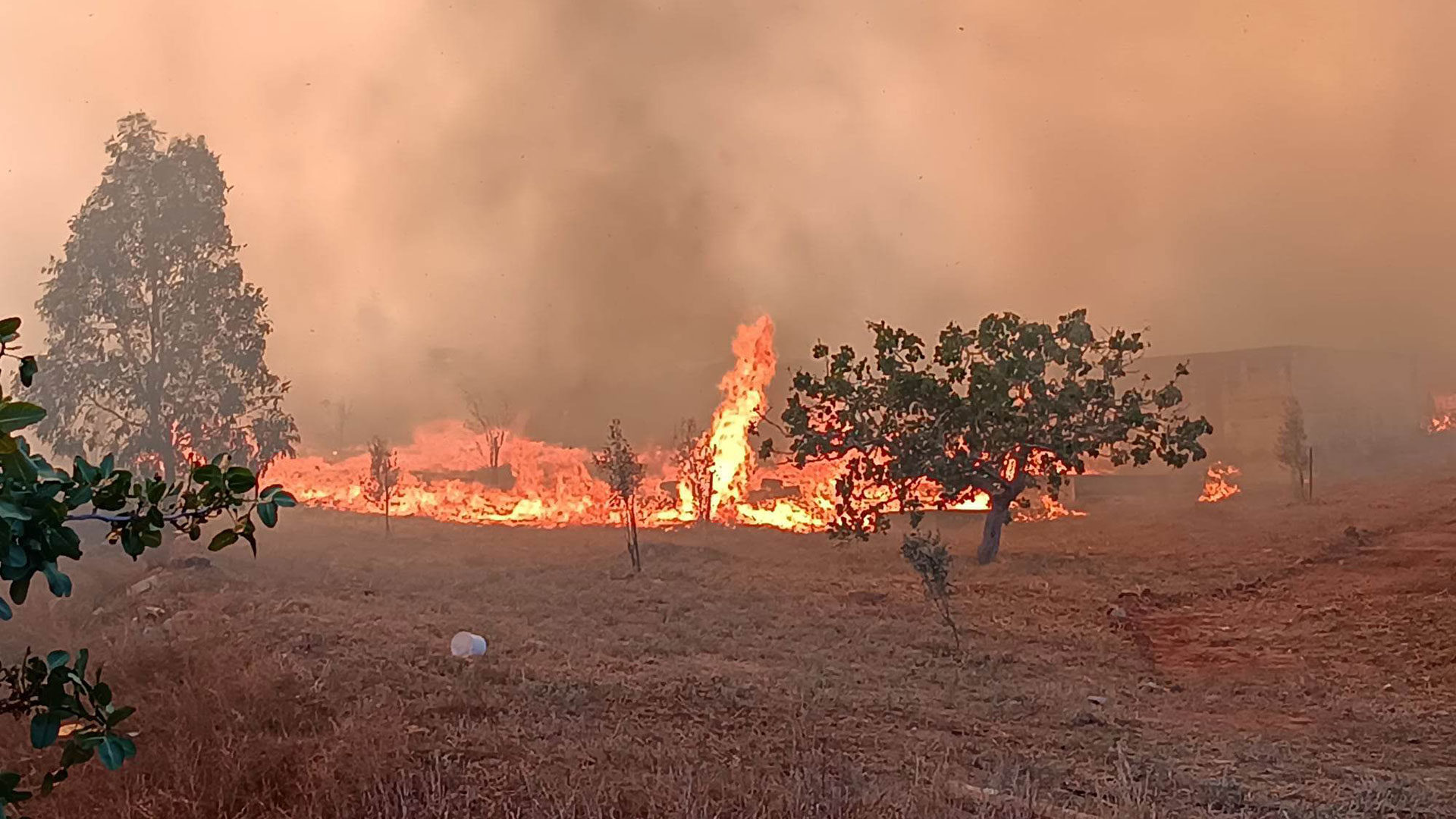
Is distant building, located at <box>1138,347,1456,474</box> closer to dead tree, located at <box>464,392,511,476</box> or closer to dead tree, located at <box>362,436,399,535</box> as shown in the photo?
dead tree, located at <box>464,392,511,476</box>

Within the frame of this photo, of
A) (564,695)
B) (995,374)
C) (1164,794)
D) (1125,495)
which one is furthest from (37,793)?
(1125,495)

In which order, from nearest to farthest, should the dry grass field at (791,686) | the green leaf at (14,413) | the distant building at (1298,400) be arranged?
the green leaf at (14,413) → the dry grass field at (791,686) → the distant building at (1298,400)

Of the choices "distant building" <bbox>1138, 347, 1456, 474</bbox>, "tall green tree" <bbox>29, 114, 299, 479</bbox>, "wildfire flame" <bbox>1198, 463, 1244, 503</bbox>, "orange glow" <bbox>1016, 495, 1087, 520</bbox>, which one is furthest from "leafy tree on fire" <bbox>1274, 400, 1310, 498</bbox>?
"tall green tree" <bbox>29, 114, 299, 479</bbox>

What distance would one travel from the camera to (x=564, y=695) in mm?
8820

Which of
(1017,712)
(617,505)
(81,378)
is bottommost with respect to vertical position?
(1017,712)

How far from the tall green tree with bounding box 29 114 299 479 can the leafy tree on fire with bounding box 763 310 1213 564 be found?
14.0 m

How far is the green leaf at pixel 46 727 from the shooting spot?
2.40m

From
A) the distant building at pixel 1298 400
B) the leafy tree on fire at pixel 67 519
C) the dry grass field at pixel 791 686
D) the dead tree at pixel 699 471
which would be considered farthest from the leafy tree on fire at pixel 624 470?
the distant building at pixel 1298 400

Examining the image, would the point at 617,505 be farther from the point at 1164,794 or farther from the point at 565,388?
the point at 565,388

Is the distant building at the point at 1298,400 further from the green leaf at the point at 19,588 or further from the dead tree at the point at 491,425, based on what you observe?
the green leaf at the point at 19,588

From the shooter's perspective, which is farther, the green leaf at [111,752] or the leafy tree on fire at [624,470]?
the leafy tree on fire at [624,470]

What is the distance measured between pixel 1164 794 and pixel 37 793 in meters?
7.77

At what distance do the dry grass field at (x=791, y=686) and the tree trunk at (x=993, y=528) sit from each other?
52 centimetres

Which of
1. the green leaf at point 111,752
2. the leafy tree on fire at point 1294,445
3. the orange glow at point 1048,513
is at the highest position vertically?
the leafy tree on fire at point 1294,445
